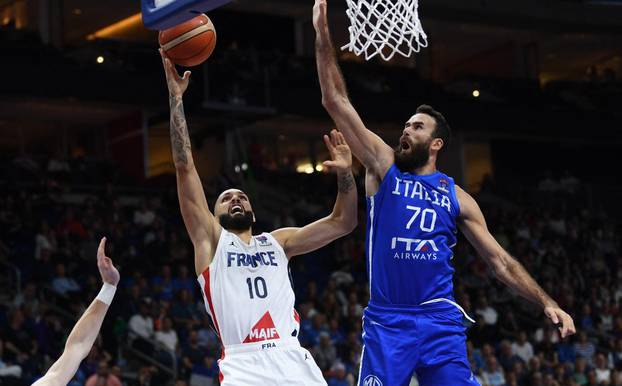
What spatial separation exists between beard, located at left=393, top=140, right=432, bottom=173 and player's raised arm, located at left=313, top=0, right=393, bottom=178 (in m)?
0.06

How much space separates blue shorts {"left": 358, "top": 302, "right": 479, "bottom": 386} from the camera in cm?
609

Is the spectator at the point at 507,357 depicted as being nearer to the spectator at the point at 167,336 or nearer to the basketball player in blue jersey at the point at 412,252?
the spectator at the point at 167,336

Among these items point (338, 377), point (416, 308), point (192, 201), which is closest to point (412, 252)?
point (416, 308)

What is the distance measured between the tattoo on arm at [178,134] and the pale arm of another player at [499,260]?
1777 mm

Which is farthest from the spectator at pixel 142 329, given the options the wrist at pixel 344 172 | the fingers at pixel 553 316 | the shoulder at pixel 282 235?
the fingers at pixel 553 316

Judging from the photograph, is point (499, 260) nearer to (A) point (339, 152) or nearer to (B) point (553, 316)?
(B) point (553, 316)

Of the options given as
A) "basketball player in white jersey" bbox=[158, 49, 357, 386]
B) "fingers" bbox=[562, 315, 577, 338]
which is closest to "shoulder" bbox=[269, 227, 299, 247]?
"basketball player in white jersey" bbox=[158, 49, 357, 386]

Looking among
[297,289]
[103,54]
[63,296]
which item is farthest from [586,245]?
[63,296]

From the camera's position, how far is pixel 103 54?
2266 centimetres

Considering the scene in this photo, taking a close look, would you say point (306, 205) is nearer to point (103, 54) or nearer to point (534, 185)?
point (103, 54)

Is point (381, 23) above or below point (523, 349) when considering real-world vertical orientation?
above

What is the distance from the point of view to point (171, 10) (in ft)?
20.5

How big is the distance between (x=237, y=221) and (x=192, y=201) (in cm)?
32

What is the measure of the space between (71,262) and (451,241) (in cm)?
1077
